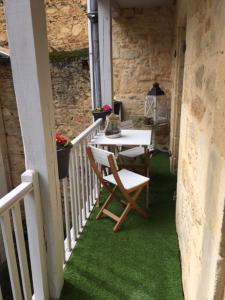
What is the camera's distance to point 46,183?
165 cm

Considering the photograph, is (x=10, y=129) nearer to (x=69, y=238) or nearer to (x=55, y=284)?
(x=69, y=238)

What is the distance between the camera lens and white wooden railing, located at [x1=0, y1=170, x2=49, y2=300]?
138 centimetres

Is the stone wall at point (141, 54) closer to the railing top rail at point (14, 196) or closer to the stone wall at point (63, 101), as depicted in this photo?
the stone wall at point (63, 101)

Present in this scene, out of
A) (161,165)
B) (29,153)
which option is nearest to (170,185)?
(161,165)

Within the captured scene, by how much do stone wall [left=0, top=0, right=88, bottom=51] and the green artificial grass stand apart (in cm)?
428

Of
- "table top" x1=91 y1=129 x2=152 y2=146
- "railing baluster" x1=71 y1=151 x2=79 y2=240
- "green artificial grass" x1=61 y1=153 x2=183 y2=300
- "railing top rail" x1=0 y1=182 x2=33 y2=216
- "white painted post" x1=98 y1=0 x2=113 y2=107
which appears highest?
"white painted post" x1=98 y1=0 x2=113 y2=107

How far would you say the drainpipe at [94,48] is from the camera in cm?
389

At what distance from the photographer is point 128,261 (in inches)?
88.0

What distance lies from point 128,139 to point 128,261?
62.9 inches

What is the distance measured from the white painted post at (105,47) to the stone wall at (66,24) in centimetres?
195

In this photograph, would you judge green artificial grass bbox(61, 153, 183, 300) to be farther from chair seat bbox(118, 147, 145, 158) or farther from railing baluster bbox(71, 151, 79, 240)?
chair seat bbox(118, 147, 145, 158)

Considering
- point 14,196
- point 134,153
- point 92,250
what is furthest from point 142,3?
point 14,196

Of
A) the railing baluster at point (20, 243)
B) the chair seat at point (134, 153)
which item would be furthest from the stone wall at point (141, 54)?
the railing baluster at point (20, 243)

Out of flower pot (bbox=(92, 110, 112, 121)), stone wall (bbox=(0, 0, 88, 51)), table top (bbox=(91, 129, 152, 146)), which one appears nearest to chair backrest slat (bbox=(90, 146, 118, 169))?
table top (bbox=(91, 129, 152, 146))
